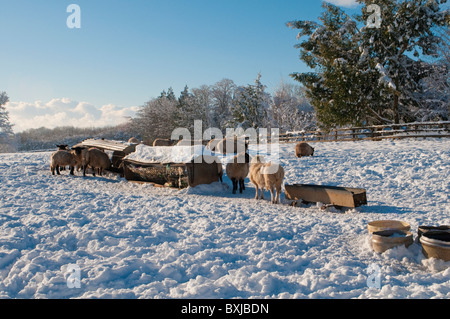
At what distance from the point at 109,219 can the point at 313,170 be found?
32.4ft

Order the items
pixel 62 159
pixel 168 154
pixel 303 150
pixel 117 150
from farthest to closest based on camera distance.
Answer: pixel 303 150
pixel 117 150
pixel 62 159
pixel 168 154

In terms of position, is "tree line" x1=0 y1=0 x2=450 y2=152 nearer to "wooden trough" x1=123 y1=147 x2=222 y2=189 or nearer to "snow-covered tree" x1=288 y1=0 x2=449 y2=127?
"snow-covered tree" x1=288 y1=0 x2=449 y2=127

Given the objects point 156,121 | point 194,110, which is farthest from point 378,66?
point 156,121

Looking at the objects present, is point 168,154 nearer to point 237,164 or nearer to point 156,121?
point 237,164

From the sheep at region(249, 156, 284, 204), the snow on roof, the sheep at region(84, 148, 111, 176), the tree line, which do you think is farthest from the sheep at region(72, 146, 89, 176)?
the tree line

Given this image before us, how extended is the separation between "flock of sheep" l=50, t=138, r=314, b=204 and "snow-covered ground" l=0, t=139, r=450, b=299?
636 millimetres

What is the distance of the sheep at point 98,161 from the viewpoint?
1591cm

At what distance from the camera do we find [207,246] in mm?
5961

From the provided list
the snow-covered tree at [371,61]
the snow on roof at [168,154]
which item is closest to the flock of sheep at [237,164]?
the snow on roof at [168,154]

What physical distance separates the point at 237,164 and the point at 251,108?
36.3 metres

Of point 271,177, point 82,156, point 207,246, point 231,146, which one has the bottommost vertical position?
point 207,246

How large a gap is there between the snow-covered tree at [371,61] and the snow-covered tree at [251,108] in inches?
783

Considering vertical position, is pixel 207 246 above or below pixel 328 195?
below
